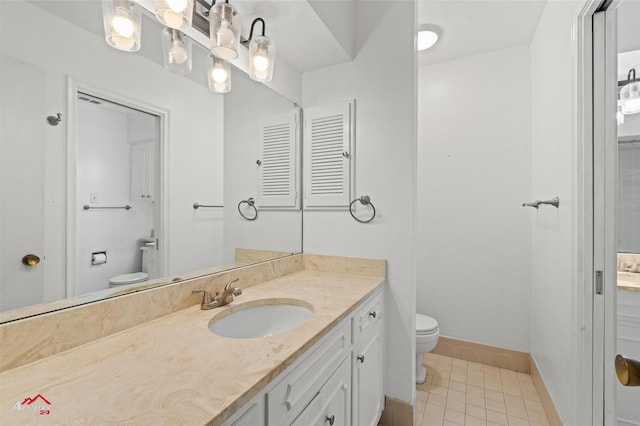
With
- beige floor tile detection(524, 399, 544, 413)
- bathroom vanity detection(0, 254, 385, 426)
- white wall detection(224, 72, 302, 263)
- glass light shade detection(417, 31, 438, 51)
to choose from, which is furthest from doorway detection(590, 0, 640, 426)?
white wall detection(224, 72, 302, 263)

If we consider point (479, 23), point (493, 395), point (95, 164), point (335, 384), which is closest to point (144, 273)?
point (95, 164)

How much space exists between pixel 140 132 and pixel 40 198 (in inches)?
14.2

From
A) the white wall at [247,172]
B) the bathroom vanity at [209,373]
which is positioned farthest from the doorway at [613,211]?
the white wall at [247,172]

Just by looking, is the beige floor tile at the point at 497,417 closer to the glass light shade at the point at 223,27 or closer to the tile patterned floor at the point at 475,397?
the tile patterned floor at the point at 475,397

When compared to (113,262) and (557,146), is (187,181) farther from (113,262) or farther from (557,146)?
(557,146)

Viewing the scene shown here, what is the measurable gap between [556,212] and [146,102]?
2022mm

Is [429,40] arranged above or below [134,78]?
above

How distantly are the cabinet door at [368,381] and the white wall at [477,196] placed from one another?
122 cm

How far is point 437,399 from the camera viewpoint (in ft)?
6.23

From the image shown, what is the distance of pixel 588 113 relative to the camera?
1227 mm

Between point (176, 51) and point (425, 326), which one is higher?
point (176, 51)

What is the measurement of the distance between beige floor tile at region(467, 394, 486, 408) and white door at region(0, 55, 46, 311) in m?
2.28

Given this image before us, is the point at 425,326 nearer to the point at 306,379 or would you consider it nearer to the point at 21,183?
the point at 306,379

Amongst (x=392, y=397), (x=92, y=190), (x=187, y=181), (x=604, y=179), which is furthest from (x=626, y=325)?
(x=92, y=190)
